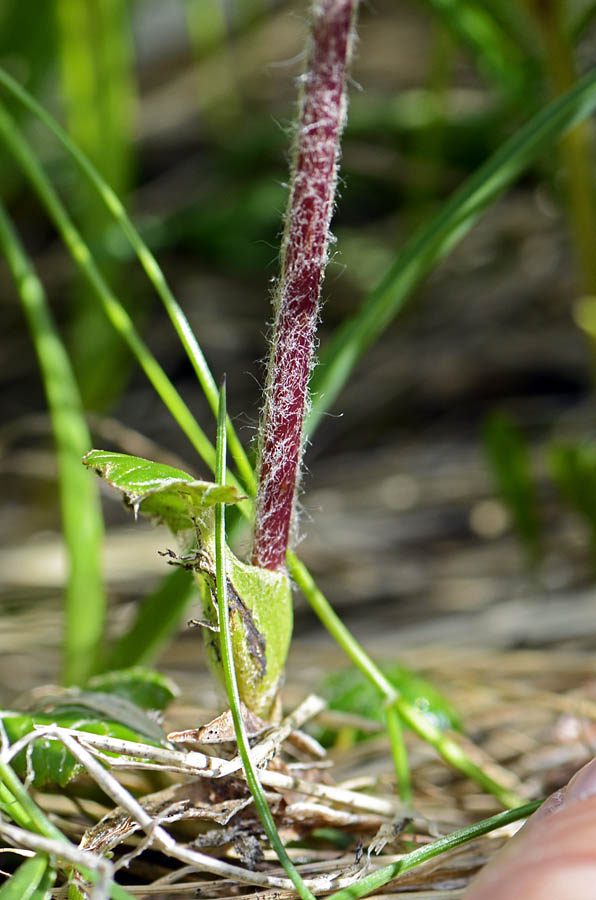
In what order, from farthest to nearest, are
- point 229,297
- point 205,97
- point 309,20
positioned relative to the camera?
point 205,97 → point 229,297 → point 309,20

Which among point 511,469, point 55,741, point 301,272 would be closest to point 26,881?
point 55,741

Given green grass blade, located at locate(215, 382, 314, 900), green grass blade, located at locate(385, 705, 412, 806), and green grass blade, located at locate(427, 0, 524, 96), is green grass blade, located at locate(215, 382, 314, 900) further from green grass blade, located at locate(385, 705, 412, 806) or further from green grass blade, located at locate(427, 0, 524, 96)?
green grass blade, located at locate(427, 0, 524, 96)

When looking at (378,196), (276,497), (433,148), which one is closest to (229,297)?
(378,196)

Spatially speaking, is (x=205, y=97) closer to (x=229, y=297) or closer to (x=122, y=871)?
(x=229, y=297)

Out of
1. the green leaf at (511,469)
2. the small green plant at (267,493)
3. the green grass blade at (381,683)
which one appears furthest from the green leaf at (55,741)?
the green leaf at (511,469)

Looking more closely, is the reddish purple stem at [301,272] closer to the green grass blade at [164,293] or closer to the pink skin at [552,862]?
the green grass blade at [164,293]

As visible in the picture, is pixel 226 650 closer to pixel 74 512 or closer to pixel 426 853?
pixel 426 853
